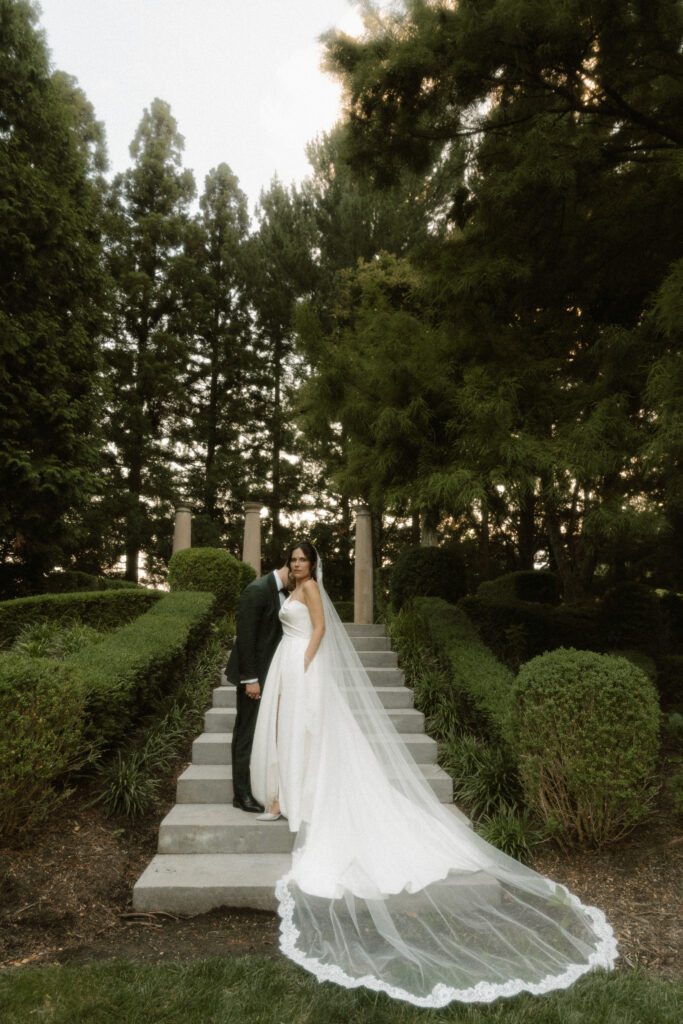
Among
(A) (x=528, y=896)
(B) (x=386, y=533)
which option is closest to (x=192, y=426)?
(B) (x=386, y=533)

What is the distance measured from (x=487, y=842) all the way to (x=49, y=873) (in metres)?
2.51

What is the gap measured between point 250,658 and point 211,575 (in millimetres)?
5286

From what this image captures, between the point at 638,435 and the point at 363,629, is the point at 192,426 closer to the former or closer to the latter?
the point at 363,629

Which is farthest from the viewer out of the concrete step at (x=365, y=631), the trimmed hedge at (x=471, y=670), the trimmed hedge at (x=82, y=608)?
the trimmed hedge at (x=82, y=608)

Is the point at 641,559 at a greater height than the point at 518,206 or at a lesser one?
lesser

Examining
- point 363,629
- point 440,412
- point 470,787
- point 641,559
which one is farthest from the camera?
point 641,559

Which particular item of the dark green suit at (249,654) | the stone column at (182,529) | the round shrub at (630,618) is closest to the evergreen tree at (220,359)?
the stone column at (182,529)

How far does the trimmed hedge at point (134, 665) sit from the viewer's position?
446 cm

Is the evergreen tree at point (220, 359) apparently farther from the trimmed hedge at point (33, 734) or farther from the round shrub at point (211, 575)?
the trimmed hedge at point (33, 734)

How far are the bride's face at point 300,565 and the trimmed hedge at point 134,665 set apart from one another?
58.0 inches

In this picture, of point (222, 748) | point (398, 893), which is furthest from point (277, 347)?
point (398, 893)

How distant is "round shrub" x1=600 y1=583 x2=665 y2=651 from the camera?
8430mm

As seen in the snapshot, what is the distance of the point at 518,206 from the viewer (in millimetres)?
5859

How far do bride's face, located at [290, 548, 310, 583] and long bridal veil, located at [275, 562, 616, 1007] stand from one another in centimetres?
12
